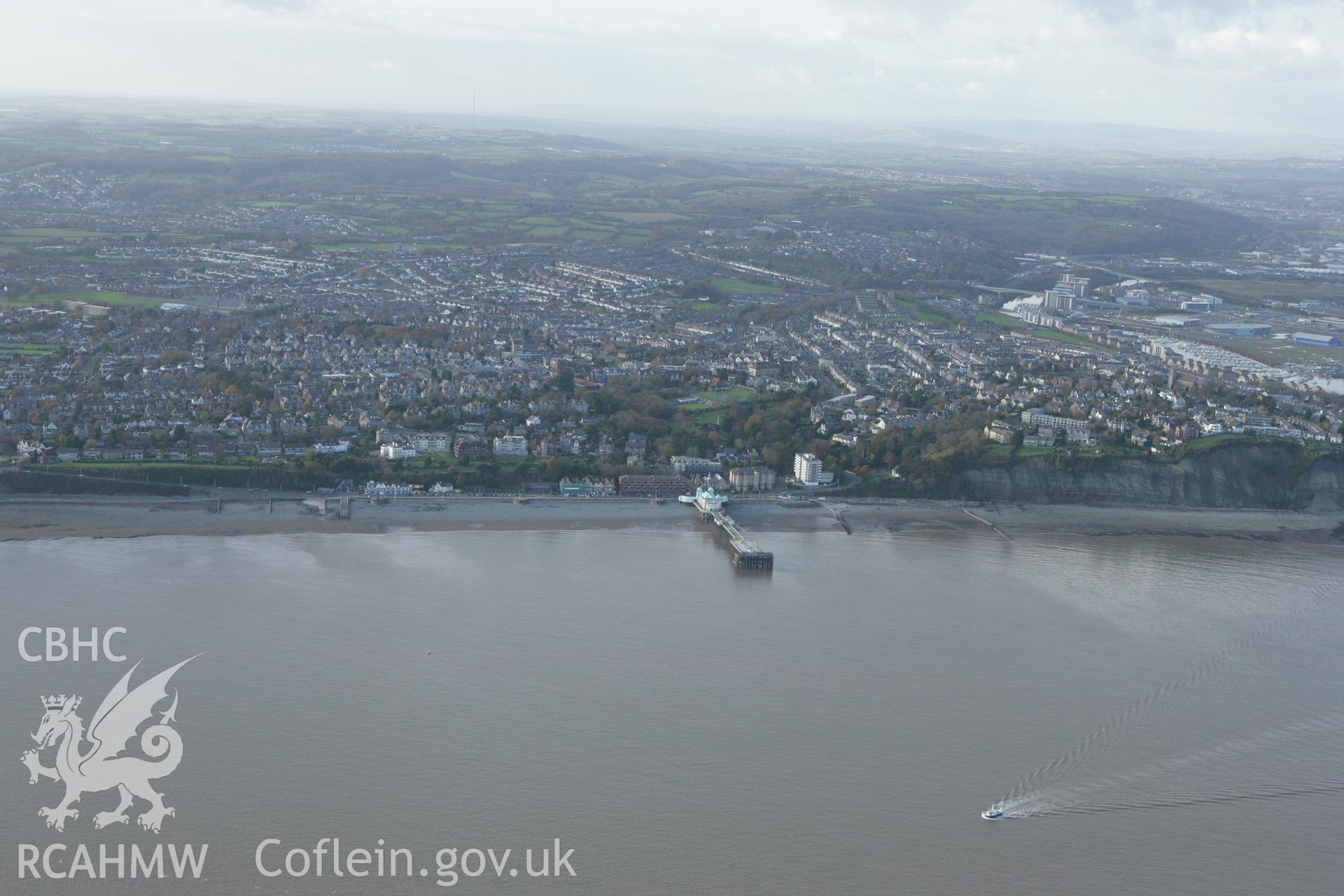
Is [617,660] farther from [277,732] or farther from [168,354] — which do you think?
[168,354]

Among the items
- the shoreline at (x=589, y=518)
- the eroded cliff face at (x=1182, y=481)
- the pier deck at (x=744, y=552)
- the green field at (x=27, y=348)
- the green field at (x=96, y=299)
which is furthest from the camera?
the green field at (x=96, y=299)

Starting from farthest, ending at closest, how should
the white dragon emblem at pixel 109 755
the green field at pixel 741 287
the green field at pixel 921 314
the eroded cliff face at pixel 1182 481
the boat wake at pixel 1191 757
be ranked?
1. the green field at pixel 741 287
2. the green field at pixel 921 314
3. the eroded cliff face at pixel 1182 481
4. the boat wake at pixel 1191 757
5. the white dragon emblem at pixel 109 755

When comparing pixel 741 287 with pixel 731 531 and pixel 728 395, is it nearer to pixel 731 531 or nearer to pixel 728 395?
pixel 728 395

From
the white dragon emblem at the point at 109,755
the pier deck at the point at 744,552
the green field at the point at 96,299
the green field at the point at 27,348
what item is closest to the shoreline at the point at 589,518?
the pier deck at the point at 744,552

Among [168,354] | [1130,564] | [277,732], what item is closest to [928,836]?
[277,732]

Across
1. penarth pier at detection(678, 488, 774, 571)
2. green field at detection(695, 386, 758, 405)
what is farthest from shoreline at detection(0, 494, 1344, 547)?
green field at detection(695, 386, 758, 405)

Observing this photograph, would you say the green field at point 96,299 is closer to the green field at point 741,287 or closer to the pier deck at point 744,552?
the green field at point 741,287
